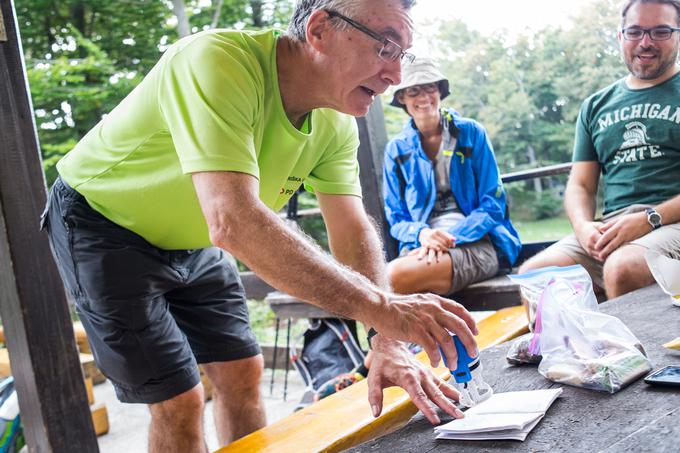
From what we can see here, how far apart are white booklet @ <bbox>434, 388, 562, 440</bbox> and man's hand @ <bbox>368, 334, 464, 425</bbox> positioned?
2.4 inches

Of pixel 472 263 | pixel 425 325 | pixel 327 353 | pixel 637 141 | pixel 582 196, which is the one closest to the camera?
pixel 425 325

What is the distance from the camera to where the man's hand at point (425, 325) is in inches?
48.1

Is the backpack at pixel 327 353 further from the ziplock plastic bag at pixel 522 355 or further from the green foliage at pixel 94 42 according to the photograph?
the green foliage at pixel 94 42

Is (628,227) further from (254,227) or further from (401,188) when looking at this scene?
(254,227)

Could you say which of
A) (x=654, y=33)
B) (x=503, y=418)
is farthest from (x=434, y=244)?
(x=503, y=418)

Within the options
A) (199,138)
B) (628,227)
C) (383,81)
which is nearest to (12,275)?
(199,138)

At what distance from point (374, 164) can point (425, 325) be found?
8.18 feet

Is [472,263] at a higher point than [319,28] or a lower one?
lower

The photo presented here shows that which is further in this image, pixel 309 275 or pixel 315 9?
pixel 315 9

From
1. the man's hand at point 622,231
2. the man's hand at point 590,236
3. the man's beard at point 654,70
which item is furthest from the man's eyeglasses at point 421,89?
the man's hand at point 622,231

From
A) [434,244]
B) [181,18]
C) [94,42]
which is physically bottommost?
[434,244]

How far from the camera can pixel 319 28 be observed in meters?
1.58

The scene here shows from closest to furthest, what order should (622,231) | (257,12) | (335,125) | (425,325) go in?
(425,325) → (335,125) → (622,231) → (257,12)

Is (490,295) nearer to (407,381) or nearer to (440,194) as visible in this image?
(440,194)
